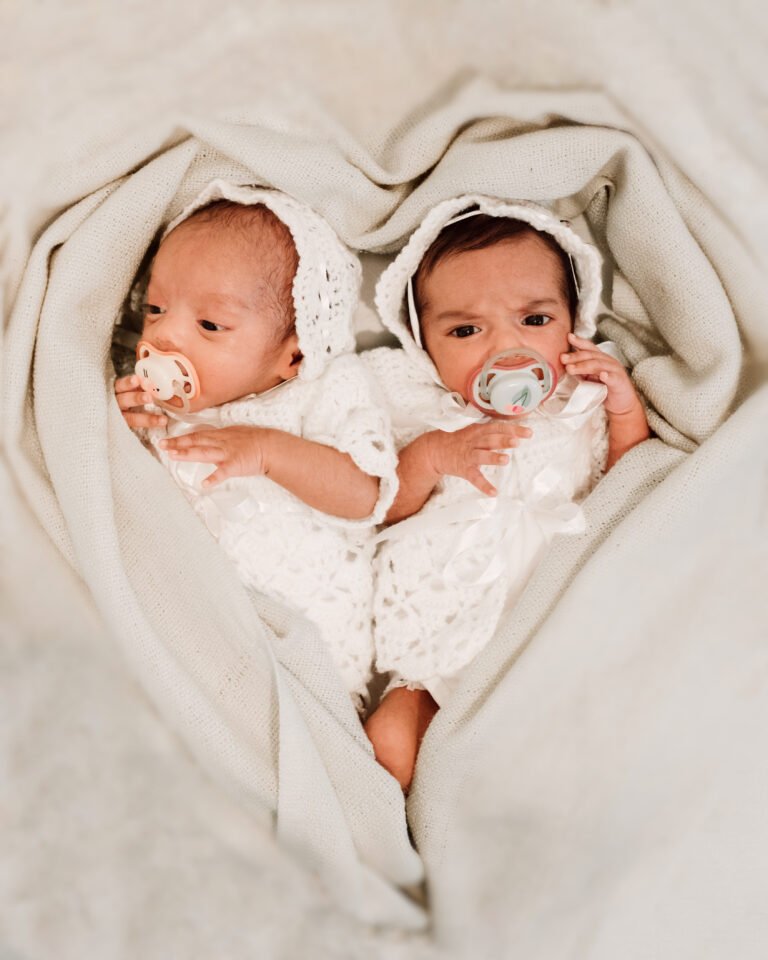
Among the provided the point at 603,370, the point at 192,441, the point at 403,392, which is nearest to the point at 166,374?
the point at 192,441

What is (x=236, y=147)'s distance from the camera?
1211mm

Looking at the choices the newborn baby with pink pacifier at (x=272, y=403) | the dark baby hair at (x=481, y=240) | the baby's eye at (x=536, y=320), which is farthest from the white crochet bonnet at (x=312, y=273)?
the baby's eye at (x=536, y=320)

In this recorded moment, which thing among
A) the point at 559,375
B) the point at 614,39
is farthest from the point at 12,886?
the point at 614,39

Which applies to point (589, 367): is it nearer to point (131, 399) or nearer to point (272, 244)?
point (272, 244)

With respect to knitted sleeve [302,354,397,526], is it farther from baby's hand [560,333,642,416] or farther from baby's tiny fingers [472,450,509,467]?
baby's hand [560,333,642,416]

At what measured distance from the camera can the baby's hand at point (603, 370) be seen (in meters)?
1.20

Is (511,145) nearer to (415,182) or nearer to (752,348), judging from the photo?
(415,182)

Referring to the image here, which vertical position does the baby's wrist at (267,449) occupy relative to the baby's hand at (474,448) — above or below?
above

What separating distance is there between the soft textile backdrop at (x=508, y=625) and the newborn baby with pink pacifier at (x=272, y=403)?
0.19 ft

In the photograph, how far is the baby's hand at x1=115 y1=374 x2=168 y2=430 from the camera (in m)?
1.24

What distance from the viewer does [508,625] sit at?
1183mm

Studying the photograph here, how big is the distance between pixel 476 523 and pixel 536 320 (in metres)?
0.29

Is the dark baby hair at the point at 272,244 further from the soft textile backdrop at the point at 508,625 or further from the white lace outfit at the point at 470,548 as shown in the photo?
the white lace outfit at the point at 470,548

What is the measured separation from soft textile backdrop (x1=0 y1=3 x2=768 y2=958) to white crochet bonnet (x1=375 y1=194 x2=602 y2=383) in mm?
29
